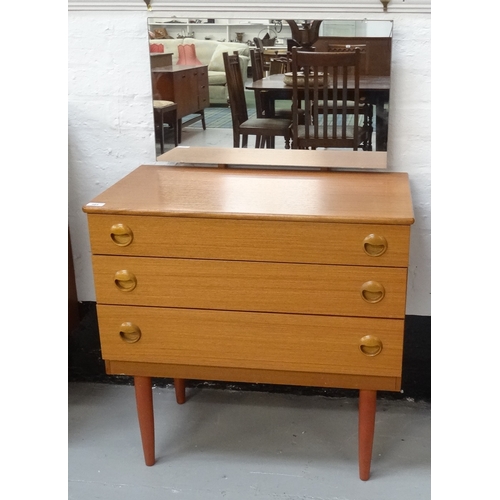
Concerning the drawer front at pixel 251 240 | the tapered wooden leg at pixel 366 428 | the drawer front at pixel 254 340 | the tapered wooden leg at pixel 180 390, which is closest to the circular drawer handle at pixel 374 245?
the drawer front at pixel 251 240

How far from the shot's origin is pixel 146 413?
68.9 inches

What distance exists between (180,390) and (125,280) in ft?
2.22

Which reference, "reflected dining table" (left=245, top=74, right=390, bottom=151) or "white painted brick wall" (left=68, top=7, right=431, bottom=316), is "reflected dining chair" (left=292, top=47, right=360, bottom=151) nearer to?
"reflected dining table" (left=245, top=74, right=390, bottom=151)

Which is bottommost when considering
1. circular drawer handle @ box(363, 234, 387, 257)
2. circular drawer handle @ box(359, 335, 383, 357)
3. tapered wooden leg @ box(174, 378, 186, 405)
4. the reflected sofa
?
tapered wooden leg @ box(174, 378, 186, 405)

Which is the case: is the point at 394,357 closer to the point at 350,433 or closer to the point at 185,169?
the point at 350,433

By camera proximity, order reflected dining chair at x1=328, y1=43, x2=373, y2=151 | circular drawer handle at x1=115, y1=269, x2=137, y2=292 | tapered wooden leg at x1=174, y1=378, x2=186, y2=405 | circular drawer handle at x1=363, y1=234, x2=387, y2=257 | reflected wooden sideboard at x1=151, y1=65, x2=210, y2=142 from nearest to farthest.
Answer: circular drawer handle at x1=363, y1=234, x2=387, y2=257 → circular drawer handle at x1=115, y1=269, x2=137, y2=292 → reflected dining chair at x1=328, y1=43, x2=373, y2=151 → reflected wooden sideboard at x1=151, y1=65, x2=210, y2=142 → tapered wooden leg at x1=174, y1=378, x2=186, y2=405

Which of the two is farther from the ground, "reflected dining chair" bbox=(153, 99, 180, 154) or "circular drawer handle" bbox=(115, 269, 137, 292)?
"reflected dining chair" bbox=(153, 99, 180, 154)

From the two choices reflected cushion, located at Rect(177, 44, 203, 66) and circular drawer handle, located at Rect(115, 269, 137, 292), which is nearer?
circular drawer handle, located at Rect(115, 269, 137, 292)

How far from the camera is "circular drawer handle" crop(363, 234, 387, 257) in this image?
55.8 inches

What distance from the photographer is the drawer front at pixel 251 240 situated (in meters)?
1.43

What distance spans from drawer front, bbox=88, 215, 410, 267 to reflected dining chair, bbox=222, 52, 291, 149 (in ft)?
1.56

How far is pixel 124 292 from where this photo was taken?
5.14 feet

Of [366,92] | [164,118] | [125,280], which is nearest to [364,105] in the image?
[366,92]

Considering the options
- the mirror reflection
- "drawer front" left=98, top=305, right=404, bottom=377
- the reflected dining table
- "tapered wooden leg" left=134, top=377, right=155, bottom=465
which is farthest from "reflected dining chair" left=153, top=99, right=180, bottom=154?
"tapered wooden leg" left=134, top=377, right=155, bottom=465
